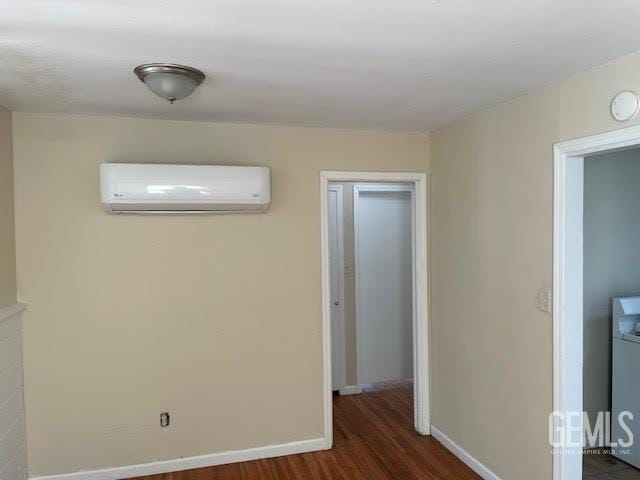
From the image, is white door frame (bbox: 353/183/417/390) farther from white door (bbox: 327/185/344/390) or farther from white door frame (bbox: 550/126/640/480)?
white door frame (bbox: 550/126/640/480)

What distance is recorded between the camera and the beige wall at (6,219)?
254 cm

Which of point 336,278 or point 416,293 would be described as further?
point 336,278

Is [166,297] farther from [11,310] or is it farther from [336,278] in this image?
[336,278]

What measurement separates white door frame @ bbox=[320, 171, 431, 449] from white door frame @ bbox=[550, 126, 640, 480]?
47.3 inches

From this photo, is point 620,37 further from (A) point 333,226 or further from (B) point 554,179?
(A) point 333,226

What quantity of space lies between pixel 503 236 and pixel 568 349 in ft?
2.27

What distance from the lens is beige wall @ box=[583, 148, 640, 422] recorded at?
3.04 m

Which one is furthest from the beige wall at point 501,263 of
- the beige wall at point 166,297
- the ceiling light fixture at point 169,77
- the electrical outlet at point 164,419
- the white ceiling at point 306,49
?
the electrical outlet at point 164,419

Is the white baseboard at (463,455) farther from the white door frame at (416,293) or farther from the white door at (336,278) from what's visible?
the white door at (336,278)

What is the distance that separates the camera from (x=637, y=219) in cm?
312

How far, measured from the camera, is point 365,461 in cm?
310

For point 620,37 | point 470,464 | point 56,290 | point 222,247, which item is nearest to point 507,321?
point 470,464

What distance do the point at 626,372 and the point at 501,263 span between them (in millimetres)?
1123

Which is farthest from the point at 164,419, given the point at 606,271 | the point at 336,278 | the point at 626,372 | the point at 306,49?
the point at 606,271
